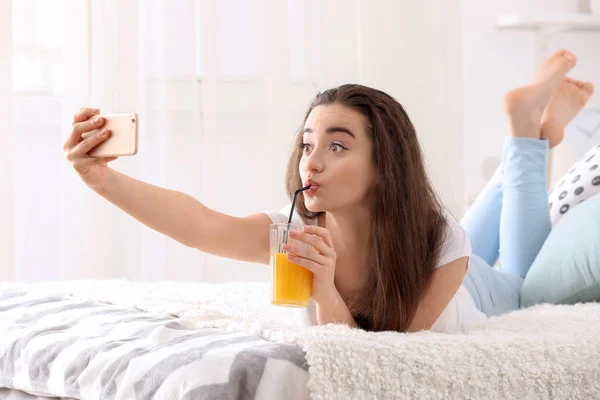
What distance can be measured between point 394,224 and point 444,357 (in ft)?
1.19

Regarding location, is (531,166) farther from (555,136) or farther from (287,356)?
(287,356)

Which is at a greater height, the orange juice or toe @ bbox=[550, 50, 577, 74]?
toe @ bbox=[550, 50, 577, 74]

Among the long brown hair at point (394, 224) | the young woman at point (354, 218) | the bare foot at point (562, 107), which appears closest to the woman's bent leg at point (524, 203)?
the bare foot at point (562, 107)

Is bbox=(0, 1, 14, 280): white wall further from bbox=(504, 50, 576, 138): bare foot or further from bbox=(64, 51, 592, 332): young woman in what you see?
bbox=(504, 50, 576, 138): bare foot

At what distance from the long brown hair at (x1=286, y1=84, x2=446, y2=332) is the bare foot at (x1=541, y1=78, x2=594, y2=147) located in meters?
0.91

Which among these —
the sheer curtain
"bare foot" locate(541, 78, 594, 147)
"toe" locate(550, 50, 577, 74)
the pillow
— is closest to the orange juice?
the pillow

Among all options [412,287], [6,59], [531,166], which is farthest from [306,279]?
[6,59]

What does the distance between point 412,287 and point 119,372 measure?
511mm

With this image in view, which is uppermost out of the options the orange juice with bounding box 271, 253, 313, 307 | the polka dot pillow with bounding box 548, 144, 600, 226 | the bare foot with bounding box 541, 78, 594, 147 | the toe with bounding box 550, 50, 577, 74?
the toe with bounding box 550, 50, 577, 74

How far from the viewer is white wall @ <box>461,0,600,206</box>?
3375mm

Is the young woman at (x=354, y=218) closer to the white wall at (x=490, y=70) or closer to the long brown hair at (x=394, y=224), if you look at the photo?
the long brown hair at (x=394, y=224)

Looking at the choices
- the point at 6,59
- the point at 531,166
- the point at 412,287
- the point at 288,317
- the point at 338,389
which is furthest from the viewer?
the point at 6,59

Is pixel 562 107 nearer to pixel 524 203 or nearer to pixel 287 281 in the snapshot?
pixel 524 203

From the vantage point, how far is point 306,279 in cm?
120
